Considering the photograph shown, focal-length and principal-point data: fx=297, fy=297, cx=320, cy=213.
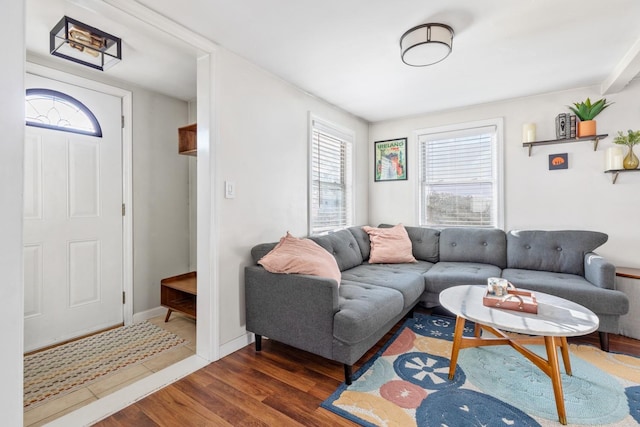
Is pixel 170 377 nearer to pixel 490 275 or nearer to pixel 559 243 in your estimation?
pixel 490 275

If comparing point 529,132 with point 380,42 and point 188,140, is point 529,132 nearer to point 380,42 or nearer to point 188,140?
point 380,42

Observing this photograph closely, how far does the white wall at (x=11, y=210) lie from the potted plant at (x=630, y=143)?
165 inches

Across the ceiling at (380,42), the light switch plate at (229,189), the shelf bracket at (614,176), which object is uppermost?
the ceiling at (380,42)

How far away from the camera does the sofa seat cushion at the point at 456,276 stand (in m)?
2.63

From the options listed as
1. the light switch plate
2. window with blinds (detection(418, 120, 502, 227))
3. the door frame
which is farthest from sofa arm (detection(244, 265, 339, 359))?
window with blinds (detection(418, 120, 502, 227))

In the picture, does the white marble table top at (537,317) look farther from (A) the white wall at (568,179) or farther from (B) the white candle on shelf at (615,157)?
(B) the white candle on shelf at (615,157)

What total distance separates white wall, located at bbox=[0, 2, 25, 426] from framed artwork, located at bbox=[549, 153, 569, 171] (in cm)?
405

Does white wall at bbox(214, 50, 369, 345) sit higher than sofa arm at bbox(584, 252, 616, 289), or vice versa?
white wall at bbox(214, 50, 369, 345)

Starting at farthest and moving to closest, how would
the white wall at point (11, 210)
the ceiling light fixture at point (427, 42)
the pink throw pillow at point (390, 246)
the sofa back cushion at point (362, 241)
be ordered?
1. the sofa back cushion at point (362, 241)
2. the pink throw pillow at point (390, 246)
3. the ceiling light fixture at point (427, 42)
4. the white wall at point (11, 210)

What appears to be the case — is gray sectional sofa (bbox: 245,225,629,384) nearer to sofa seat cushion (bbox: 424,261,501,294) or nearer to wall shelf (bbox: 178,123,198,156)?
sofa seat cushion (bbox: 424,261,501,294)

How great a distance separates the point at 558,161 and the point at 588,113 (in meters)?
0.49

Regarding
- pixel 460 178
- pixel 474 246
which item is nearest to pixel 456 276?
pixel 474 246

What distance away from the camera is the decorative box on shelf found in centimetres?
171

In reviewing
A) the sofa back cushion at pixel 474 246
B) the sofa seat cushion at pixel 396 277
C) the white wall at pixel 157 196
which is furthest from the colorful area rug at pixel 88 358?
the sofa back cushion at pixel 474 246
